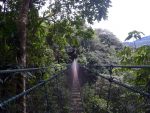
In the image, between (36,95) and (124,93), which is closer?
(124,93)

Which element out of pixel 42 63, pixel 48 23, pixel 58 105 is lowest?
pixel 58 105

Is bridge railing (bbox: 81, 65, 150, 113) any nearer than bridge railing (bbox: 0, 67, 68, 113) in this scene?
No

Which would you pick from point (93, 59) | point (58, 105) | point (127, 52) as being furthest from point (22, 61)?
point (93, 59)

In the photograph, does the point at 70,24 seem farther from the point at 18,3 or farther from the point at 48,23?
the point at 18,3

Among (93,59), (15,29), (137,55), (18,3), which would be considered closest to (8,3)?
(18,3)

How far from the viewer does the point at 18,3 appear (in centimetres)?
835

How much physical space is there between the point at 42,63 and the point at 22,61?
2.63m

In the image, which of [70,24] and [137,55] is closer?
[137,55]

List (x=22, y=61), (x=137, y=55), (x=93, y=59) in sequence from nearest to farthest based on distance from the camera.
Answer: (x=137, y=55), (x=22, y=61), (x=93, y=59)

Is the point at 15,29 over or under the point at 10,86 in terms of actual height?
over

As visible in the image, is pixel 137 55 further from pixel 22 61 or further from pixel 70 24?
pixel 70 24

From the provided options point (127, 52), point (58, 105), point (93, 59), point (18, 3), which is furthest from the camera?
point (93, 59)

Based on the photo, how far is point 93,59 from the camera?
2325 cm

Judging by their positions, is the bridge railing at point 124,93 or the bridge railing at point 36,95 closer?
the bridge railing at point 36,95
